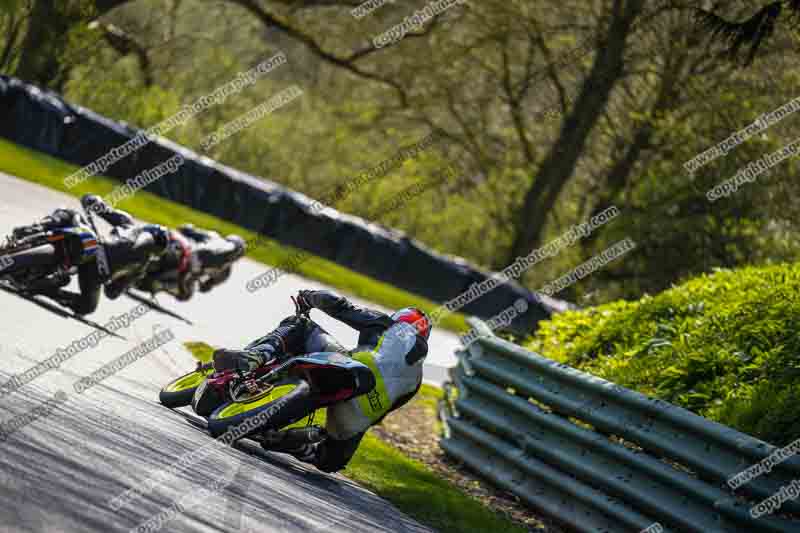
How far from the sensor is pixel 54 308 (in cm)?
1114

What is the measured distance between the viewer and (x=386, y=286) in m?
26.7

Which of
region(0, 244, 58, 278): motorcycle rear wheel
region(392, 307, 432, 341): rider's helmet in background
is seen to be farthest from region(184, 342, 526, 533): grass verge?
region(0, 244, 58, 278): motorcycle rear wheel

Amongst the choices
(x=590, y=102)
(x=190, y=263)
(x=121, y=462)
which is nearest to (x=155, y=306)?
(x=190, y=263)

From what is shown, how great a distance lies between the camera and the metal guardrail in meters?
7.70

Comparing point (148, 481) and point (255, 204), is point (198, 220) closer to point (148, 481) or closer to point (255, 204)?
point (255, 204)

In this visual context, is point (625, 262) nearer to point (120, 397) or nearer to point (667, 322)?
point (667, 322)

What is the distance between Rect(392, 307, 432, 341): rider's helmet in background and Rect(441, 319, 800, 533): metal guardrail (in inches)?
63.1

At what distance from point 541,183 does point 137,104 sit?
12174mm

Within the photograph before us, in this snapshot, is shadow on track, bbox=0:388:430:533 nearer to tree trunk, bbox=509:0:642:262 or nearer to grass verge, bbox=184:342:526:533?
grass verge, bbox=184:342:526:533

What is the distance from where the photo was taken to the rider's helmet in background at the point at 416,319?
843 cm

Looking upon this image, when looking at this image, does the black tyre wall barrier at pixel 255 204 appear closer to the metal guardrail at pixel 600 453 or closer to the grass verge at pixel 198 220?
the grass verge at pixel 198 220

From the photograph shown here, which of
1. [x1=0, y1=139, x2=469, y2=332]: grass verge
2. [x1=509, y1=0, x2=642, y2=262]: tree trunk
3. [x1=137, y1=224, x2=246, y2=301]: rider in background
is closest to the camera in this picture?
[x1=137, y1=224, x2=246, y2=301]: rider in background

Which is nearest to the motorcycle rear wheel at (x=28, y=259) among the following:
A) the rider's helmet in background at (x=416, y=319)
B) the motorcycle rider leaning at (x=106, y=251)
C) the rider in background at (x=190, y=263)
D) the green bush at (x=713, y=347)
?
the motorcycle rider leaning at (x=106, y=251)

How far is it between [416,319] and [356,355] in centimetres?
→ 59
